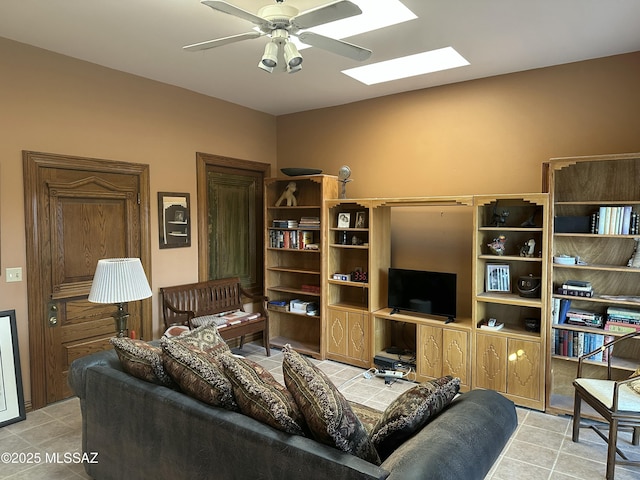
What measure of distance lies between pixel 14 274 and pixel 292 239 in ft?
8.94

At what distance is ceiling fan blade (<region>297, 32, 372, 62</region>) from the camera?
247cm

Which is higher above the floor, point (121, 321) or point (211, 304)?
point (121, 321)

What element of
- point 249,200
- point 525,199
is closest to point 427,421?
point 525,199

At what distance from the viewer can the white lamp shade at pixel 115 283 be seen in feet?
8.87

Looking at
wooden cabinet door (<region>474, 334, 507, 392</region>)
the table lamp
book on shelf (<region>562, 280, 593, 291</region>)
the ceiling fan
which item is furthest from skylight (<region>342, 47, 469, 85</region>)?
the table lamp

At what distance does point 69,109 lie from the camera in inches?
143

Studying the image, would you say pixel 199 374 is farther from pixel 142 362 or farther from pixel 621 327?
pixel 621 327

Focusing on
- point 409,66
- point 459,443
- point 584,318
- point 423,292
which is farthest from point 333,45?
point 584,318

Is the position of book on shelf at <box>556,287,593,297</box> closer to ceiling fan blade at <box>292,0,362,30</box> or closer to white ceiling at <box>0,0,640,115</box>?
white ceiling at <box>0,0,640,115</box>

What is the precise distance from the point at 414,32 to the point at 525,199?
5.28ft

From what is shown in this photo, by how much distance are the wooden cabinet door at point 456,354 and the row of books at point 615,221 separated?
1385 mm

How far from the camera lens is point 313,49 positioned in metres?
3.47

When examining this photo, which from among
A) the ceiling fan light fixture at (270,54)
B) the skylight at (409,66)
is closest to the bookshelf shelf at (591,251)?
the skylight at (409,66)

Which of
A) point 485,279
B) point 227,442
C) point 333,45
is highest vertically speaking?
point 333,45
